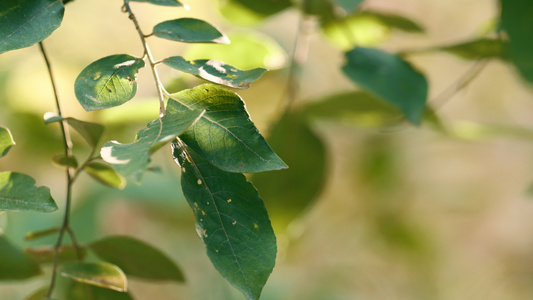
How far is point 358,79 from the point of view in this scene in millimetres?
371

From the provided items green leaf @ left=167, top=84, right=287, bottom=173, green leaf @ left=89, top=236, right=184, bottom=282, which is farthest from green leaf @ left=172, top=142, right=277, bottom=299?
green leaf @ left=89, top=236, right=184, bottom=282

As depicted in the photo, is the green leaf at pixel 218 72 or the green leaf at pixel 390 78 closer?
the green leaf at pixel 218 72

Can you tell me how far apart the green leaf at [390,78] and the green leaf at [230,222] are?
0.16 metres

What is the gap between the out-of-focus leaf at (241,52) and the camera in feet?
1.70

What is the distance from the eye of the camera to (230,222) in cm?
22

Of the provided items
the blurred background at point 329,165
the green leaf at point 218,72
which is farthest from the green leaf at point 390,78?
the green leaf at point 218,72

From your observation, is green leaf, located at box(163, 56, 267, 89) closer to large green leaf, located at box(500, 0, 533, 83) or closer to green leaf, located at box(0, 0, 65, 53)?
green leaf, located at box(0, 0, 65, 53)

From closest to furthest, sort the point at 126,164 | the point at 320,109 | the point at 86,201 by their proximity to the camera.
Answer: the point at 126,164 → the point at 320,109 → the point at 86,201

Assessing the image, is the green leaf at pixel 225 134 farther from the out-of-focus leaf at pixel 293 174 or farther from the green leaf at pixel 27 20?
the out-of-focus leaf at pixel 293 174

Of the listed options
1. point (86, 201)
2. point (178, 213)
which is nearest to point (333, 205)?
point (178, 213)

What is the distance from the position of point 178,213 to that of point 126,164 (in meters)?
0.59

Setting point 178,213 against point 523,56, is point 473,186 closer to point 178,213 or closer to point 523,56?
point 178,213

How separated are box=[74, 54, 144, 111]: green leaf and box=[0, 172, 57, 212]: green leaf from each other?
4 centimetres

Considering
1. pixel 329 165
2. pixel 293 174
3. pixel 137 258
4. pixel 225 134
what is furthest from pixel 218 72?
pixel 329 165
